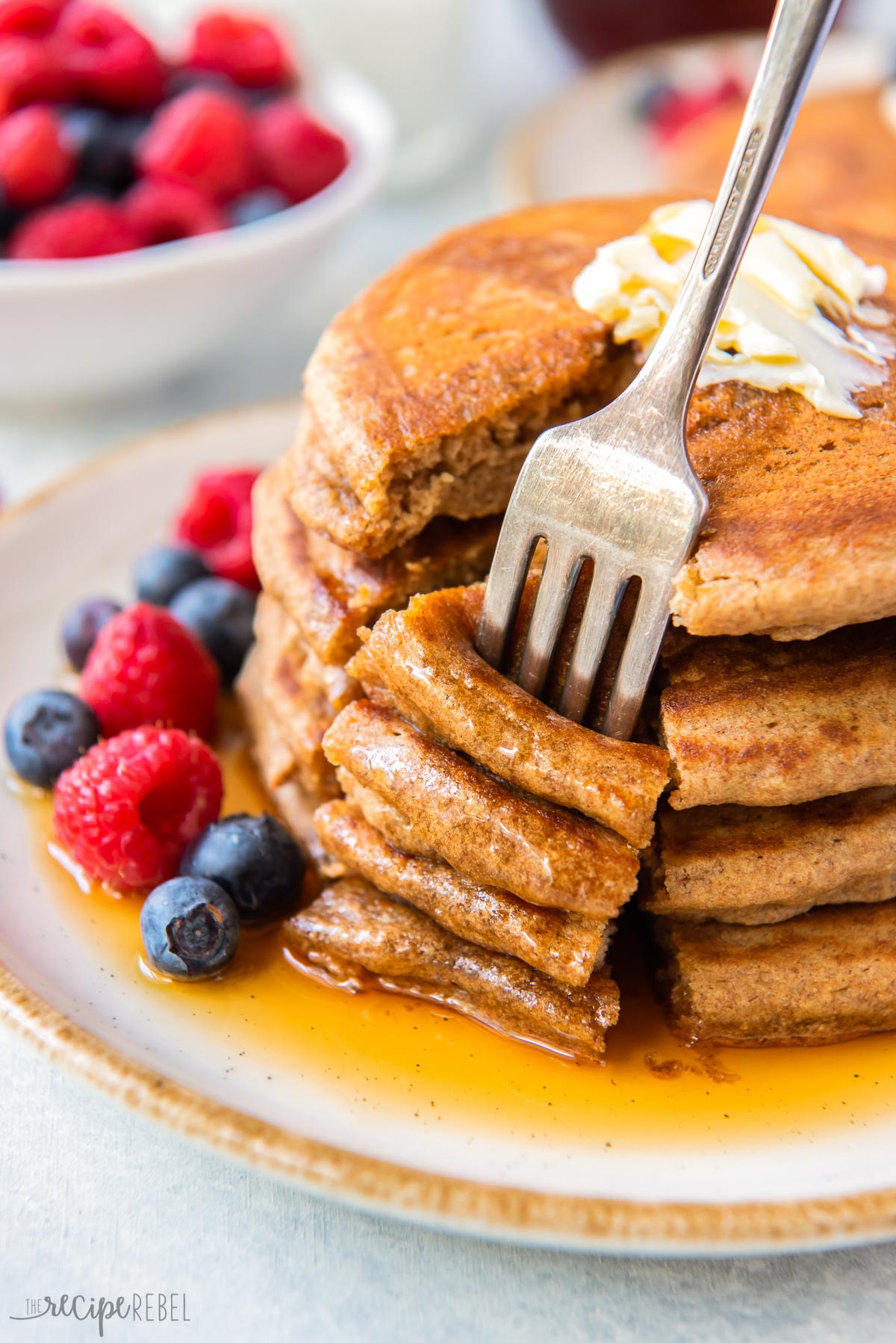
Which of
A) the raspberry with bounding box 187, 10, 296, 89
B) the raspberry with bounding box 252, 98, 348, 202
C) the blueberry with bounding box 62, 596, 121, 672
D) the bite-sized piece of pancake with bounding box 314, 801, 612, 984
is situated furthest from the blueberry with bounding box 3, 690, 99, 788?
the raspberry with bounding box 187, 10, 296, 89

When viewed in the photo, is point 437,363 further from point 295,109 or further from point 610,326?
point 295,109

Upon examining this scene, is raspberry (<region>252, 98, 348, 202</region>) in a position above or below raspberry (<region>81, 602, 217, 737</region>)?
above

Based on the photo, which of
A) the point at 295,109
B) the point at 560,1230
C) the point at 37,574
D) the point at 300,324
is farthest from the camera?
the point at 300,324

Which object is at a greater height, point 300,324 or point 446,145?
point 446,145

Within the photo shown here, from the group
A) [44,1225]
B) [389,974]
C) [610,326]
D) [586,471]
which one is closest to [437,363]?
[610,326]

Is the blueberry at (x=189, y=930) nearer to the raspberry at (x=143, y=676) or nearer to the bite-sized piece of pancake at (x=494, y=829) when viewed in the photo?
the bite-sized piece of pancake at (x=494, y=829)

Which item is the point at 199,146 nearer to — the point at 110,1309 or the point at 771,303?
the point at 771,303

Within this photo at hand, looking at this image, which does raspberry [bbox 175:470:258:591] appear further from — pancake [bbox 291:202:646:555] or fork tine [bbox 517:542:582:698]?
fork tine [bbox 517:542:582:698]
